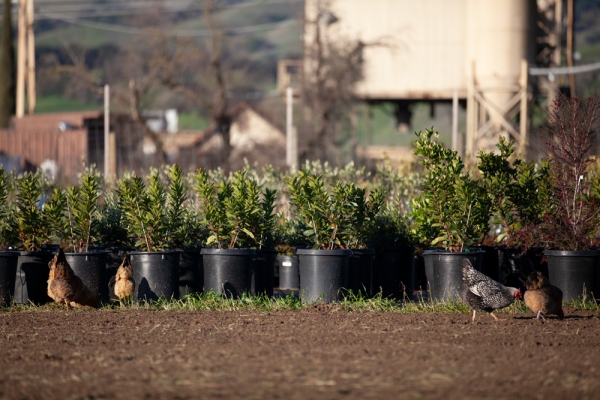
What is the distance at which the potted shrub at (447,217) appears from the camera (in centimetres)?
1067

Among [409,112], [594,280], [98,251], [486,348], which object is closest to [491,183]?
[594,280]

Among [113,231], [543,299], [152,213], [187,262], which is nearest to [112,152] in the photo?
[113,231]

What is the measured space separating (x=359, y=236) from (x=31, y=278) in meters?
4.55

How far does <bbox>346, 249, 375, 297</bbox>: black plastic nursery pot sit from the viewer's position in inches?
439

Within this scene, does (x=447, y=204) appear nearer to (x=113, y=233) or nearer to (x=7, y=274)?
(x=113, y=233)

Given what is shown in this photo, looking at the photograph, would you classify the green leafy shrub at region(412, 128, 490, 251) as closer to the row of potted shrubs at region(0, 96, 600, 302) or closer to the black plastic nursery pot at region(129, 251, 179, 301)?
the row of potted shrubs at region(0, 96, 600, 302)

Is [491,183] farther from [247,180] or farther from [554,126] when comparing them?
[247,180]

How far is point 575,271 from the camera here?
427 inches

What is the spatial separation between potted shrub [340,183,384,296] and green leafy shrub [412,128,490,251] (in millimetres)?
617

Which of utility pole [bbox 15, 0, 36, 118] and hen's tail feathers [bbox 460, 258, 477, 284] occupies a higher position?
utility pole [bbox 15, 0, 36, 118]

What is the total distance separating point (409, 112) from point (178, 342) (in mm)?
32690

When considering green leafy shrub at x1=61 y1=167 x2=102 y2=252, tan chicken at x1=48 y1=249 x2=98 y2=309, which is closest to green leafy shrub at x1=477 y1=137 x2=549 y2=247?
green leafy shrub at x1=61 y1=167 x2=102 y2=252

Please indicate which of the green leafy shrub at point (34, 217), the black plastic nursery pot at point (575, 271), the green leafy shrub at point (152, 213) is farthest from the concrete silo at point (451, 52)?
the green leafy shrub at point (34, 217)

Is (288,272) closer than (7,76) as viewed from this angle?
Yes
